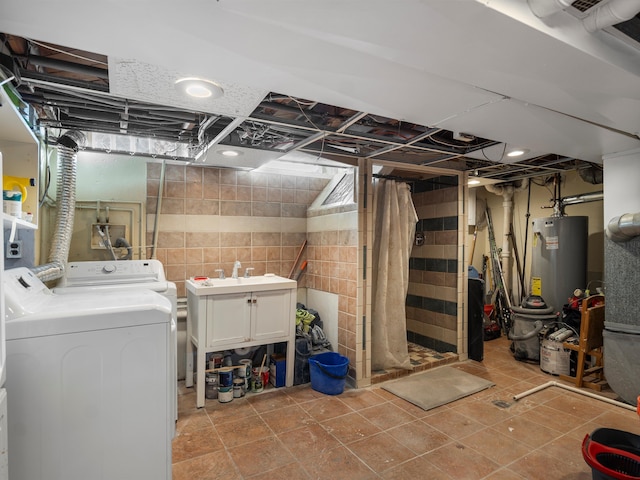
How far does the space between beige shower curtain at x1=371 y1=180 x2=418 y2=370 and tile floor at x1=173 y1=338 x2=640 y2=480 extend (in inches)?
18.2

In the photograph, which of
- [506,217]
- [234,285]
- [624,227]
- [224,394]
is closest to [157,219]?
[234,285]

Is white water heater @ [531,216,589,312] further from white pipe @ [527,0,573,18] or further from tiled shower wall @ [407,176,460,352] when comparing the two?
white pipe @ [527,0,573,18]

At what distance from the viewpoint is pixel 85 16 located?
1173 millimetres

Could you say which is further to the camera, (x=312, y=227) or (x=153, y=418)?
(x=312, y=227)

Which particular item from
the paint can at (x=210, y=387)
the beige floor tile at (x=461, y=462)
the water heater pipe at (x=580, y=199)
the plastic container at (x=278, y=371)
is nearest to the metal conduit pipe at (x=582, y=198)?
the water heater pipe at (x=580, y=199)

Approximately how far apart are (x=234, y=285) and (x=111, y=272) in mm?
987

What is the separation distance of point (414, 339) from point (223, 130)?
3408mm

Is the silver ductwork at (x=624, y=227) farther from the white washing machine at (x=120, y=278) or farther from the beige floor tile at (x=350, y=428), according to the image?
the white washing machine at (x=120, y=278)

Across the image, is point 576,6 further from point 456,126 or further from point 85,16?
point 85,16

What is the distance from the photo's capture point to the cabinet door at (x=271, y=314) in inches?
123

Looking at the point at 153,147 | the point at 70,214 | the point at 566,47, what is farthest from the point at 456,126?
the point at 70,214

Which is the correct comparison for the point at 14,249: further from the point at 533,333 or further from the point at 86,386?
the point at 533,333

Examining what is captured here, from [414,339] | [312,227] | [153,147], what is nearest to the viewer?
[153,147]

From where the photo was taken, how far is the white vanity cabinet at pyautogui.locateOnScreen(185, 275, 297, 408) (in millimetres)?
2893
